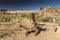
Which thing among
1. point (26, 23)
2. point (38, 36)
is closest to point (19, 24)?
point (26, 23)

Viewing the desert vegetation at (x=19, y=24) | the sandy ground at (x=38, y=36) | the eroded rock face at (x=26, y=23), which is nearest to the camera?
the sandy ground at (x=38, y=36)

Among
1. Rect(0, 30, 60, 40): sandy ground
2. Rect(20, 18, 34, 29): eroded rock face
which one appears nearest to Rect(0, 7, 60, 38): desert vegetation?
Rect(20, 18, 34, 29): eroded rock face

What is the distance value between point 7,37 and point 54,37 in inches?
63.0

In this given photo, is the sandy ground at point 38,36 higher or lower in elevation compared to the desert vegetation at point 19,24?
lower

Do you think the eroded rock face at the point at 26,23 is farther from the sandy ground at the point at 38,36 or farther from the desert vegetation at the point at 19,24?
the sandy ground at the point at 38,36

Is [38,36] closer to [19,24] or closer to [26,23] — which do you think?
[26,23]

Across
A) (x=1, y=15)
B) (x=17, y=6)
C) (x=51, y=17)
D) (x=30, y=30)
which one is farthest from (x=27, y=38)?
(x=17, y=6)

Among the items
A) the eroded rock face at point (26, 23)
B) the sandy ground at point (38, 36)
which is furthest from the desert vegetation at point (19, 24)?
the sandy ground at point (38, 36)

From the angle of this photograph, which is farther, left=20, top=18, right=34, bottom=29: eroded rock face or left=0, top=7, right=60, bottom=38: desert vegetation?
left=20, top=18, right=34, bottom=29: eroded rock face

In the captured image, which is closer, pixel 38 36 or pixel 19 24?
pixel 38 36

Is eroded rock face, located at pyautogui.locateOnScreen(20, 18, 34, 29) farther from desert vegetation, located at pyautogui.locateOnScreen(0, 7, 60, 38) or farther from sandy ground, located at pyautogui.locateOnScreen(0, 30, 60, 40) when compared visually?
sandy ground, located at pyautogui.locateOnScreen(0, 30, 60, 40)

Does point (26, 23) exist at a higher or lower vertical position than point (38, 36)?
higher

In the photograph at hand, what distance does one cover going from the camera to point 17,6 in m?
10.0

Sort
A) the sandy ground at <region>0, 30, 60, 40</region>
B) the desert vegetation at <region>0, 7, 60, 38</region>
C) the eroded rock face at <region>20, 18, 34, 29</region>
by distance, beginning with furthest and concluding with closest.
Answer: the eroded rock face at <region>20, 18, 34, 29</region>
the desert vegetation at <region>0, 7, 60, 38</region>
the sandy ground at <region>0, 30, 60, 40</region>
